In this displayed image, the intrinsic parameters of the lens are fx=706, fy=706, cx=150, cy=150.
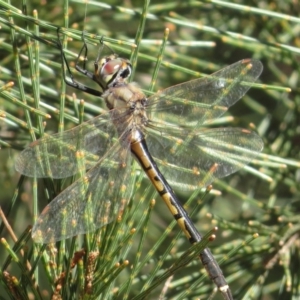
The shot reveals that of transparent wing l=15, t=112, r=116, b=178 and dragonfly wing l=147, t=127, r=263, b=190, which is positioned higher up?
transparent wing l=15, t=112, r=116, b=178

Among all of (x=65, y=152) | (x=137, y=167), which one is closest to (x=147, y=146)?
(x=137, y=167)

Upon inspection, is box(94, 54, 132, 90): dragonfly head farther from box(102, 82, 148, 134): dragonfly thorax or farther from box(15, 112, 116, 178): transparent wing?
box(15, 112, 116, 178): transparent wing

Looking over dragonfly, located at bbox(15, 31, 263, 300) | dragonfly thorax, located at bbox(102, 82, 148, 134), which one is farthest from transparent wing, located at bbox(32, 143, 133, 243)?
dragonfly thorax, located at bbox(102, 82, 148, 134)

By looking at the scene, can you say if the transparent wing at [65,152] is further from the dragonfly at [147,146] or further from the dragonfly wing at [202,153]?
the dragonfly wing at [202,153]

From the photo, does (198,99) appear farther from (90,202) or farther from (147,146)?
(90,202)

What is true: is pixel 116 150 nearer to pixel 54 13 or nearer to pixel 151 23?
pixel 54 13

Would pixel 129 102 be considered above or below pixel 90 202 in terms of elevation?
above

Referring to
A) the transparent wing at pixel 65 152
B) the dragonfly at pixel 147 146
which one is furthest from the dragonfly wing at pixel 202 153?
the transparent wing at pixel 65 152
